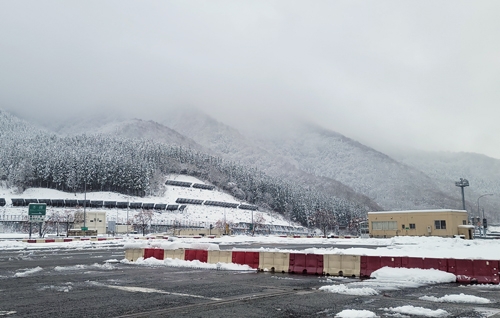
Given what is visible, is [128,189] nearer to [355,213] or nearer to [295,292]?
[355,213]

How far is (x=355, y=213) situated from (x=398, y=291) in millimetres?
190193

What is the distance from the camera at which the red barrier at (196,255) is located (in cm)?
2054

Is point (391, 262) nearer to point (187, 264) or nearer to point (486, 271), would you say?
point (486, 271)

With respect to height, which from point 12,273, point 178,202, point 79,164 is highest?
point 79,164

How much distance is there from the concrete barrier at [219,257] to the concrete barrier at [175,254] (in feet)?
6.08

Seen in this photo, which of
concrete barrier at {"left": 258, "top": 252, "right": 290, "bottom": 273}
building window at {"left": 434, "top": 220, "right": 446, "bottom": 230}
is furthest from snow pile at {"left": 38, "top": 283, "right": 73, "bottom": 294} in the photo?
building window at {"left": 434, "top": 220, "right": 446, "bottom": 230}

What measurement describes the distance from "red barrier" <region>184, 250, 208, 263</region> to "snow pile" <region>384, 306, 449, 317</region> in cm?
1266

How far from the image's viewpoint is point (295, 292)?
462 inches

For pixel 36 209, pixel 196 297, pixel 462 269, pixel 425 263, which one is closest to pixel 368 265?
pixel 425 263

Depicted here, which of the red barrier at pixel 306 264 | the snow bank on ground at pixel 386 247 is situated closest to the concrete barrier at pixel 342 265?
the red barrier at pixel 306 264

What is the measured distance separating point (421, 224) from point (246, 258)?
66.9 m

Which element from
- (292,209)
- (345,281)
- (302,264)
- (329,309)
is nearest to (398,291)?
(345,281)

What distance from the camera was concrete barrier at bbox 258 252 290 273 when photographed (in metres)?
18.1

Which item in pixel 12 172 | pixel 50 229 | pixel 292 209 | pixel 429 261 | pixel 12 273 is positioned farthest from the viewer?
pixel 292 209
